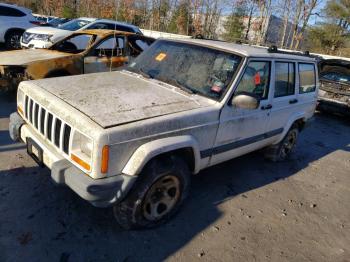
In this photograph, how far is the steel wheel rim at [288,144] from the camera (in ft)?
17.5

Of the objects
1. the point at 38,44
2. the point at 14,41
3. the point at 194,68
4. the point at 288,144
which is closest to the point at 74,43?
the point at 38,44

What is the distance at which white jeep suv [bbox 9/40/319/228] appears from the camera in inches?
103

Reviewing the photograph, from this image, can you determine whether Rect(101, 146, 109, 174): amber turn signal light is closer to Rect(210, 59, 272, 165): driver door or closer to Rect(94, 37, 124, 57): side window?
Rect(210, 59, 272, 165): driver door

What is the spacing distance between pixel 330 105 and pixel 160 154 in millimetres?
7797

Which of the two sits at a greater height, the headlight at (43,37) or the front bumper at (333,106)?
the headlight at (43,37)

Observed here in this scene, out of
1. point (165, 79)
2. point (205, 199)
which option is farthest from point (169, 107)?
point (205, 199)

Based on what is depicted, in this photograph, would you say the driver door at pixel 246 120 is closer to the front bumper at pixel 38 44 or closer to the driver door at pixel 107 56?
the driver door at pixel 107 56

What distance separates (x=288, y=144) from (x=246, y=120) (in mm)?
2097

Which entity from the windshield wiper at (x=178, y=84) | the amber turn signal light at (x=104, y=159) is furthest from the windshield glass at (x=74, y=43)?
the amber turn signal light at (x=104, y=159)

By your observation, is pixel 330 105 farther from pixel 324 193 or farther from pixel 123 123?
pixel 123 123

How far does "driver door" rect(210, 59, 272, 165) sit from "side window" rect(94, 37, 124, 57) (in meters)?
4.04

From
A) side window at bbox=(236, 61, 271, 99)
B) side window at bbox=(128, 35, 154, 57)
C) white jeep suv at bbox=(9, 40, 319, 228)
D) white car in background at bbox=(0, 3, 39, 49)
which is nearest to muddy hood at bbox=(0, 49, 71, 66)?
side window at bbox=(128, 35, 154, 57)

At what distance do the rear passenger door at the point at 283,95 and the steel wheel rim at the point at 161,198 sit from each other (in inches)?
73.3

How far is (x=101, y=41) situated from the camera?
6.67 meters
